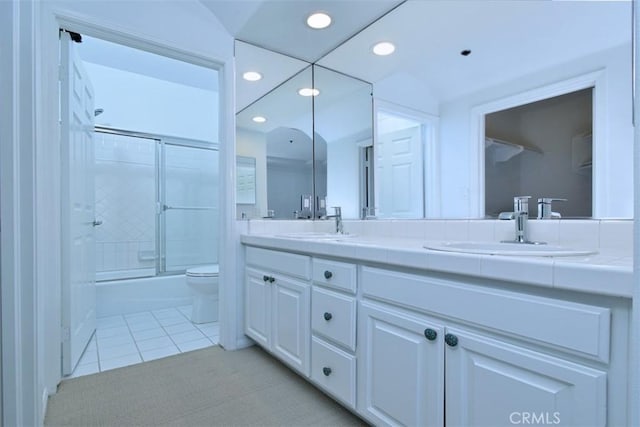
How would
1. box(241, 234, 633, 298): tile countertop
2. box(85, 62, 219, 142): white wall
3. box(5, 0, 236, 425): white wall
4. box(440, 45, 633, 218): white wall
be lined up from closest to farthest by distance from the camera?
1. box(241, 234, 633, 298): tile countertop
2. box(5, 0, 236, 425): white wall
3. box(440, 45, 633, 218): white wall
4. box(85, 62, 219, 142): white wall

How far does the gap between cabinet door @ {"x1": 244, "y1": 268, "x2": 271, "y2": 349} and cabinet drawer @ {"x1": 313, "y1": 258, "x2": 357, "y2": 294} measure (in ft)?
1.65

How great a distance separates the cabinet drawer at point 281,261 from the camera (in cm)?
161

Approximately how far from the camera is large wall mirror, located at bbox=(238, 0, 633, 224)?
1185 millimetres

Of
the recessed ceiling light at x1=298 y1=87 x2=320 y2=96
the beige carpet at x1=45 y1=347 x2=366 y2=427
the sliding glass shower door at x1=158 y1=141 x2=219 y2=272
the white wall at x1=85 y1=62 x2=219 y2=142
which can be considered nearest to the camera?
the beige carpet at x1=45 y1=347 x2=366 y2=427

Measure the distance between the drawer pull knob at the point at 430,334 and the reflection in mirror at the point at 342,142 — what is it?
125cm

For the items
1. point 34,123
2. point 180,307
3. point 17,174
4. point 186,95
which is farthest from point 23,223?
point 186,95

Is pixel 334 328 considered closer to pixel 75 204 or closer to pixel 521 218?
pixel 521 218

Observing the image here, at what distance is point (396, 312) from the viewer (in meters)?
1.14

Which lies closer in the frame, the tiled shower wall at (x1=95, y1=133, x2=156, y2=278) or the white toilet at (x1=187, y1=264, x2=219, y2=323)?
the white toilet at (x1=187, y1=264, x2=219, y2=323)

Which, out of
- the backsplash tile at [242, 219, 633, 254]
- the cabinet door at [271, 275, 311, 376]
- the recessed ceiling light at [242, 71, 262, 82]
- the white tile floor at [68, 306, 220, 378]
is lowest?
the white tile floor at [68, 306, 220, 378]

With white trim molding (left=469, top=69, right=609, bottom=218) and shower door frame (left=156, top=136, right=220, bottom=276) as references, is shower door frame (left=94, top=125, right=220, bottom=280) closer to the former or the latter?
shower door frame (left=156, top=136, right=220, bottom=276)

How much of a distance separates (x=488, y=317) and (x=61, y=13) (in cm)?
237

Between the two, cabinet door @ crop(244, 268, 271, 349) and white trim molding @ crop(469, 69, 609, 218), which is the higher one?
white trim molding @ crop(469, 69, 609, 218)

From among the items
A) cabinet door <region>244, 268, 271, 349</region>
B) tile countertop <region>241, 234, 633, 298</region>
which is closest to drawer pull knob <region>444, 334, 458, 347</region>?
tile countertop <region>241, 234, 633, 298</region>
